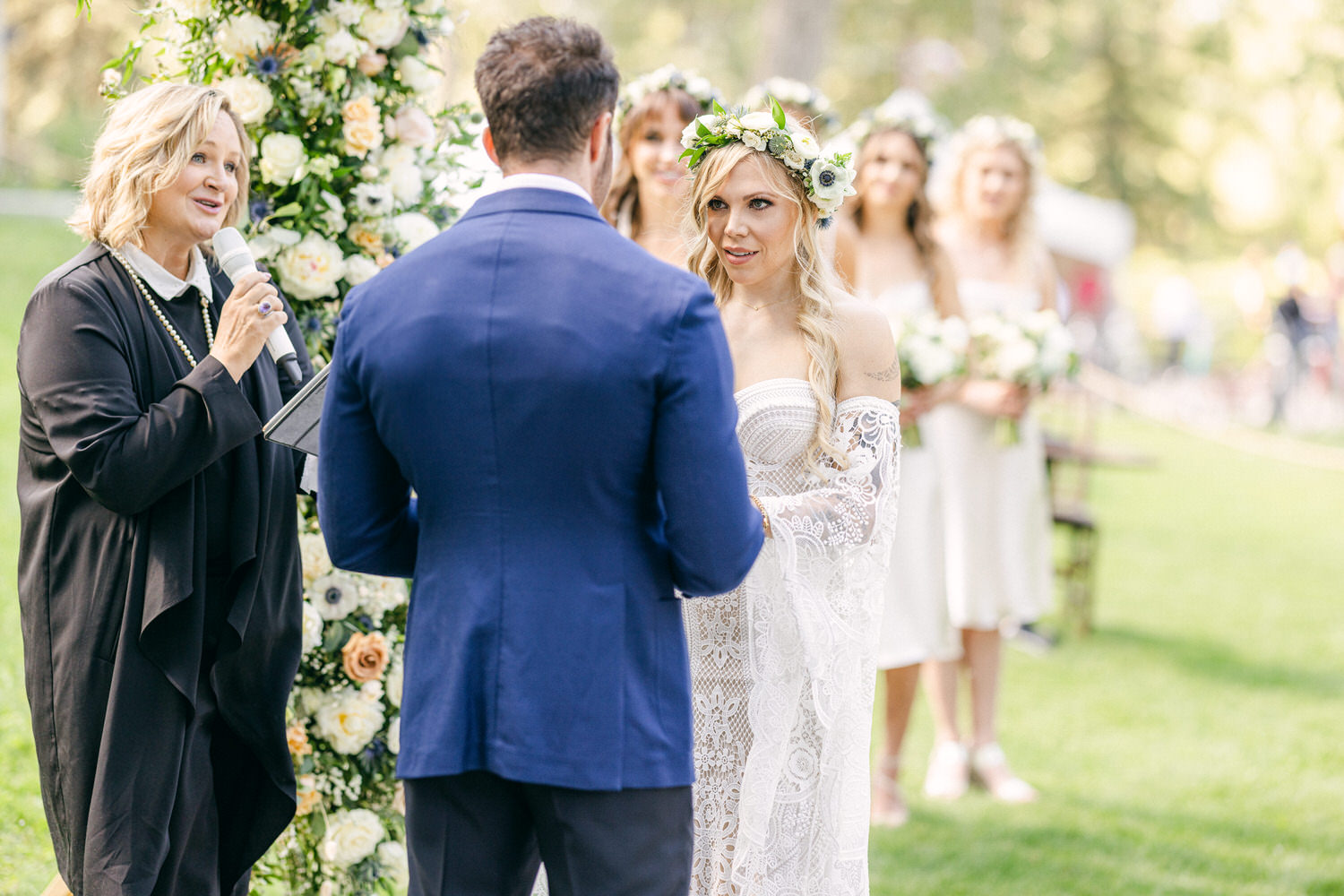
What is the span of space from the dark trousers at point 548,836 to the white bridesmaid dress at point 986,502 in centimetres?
364

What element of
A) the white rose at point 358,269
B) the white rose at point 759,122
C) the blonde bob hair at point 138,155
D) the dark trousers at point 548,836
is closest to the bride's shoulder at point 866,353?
the white rose at point 759,122

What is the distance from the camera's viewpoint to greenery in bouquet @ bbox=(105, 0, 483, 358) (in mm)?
3354

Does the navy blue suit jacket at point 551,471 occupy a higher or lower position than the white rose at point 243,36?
lower

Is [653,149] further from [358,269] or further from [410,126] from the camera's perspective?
[358,269]

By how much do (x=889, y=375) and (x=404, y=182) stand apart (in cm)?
144

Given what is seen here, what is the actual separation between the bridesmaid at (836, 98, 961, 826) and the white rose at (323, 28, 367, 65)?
226 centimetres

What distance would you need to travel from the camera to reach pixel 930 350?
4941 mm

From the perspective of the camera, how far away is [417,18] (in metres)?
3.56

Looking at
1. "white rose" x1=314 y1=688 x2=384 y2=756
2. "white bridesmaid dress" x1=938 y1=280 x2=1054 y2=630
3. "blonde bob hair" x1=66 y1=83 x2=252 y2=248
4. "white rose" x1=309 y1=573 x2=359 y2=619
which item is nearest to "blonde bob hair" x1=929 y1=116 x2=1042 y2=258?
A: "white bridesmaid dress" x1=938 y1=280 x2=1054 y2=630

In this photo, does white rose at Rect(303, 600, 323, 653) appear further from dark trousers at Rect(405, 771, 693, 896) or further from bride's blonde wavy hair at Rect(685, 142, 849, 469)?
bride's blonde wavy hair at Rect(685, 142, 849, 469)

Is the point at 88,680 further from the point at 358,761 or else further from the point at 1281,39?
the point at 1281,39

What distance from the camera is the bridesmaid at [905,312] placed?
5.07 m

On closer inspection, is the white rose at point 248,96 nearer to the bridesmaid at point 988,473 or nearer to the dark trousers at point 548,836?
the dark trousers at point 548,836

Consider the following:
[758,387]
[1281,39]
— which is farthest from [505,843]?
[1281,39]
